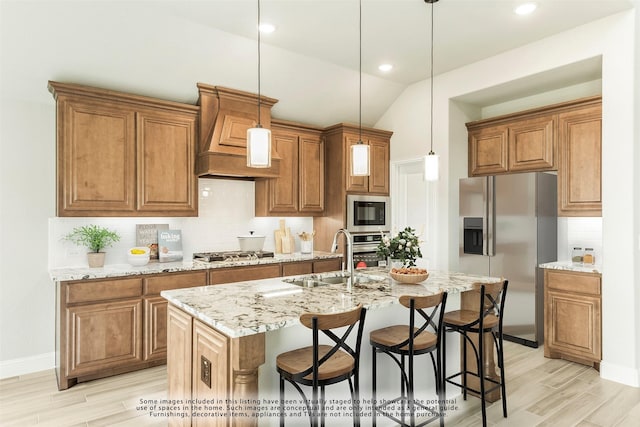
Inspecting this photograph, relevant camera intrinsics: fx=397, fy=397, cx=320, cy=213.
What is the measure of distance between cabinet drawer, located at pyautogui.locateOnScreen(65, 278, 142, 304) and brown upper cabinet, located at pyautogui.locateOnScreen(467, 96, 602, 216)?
4251 mm

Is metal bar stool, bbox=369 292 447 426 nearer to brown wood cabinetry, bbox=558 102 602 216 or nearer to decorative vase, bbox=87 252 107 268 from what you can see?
brown wood cabinetry, bbox=558 102 602 216

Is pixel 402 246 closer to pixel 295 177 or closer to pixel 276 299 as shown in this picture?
pixel 276 299

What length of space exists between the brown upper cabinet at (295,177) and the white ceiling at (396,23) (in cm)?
104

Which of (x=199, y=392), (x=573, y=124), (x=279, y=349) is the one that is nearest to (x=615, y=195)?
(x=573, y=124)

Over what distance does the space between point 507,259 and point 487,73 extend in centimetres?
215

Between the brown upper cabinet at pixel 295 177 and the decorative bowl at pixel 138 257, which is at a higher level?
the brown upper cabinet at pixel 295 177

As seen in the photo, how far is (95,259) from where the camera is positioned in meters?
3.79

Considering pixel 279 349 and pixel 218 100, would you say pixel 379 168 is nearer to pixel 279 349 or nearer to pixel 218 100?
pixel 218 100

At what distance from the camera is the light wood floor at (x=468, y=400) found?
9.29 feet

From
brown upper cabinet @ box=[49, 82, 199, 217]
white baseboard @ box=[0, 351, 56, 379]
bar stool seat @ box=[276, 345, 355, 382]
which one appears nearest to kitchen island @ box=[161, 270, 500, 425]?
bar stool seat @ box=[276, 345, 355, 382]

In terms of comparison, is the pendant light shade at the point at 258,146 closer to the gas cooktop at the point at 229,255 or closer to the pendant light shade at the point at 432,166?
the pendant light shade at the point at 432,166

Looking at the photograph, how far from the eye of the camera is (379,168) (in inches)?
222

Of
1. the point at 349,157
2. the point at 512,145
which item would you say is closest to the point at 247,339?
the point at 349,157

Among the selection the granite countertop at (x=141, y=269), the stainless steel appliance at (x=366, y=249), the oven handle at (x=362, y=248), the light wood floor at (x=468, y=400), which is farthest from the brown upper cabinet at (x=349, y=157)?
the light wood floor at (x=468, y=400)
